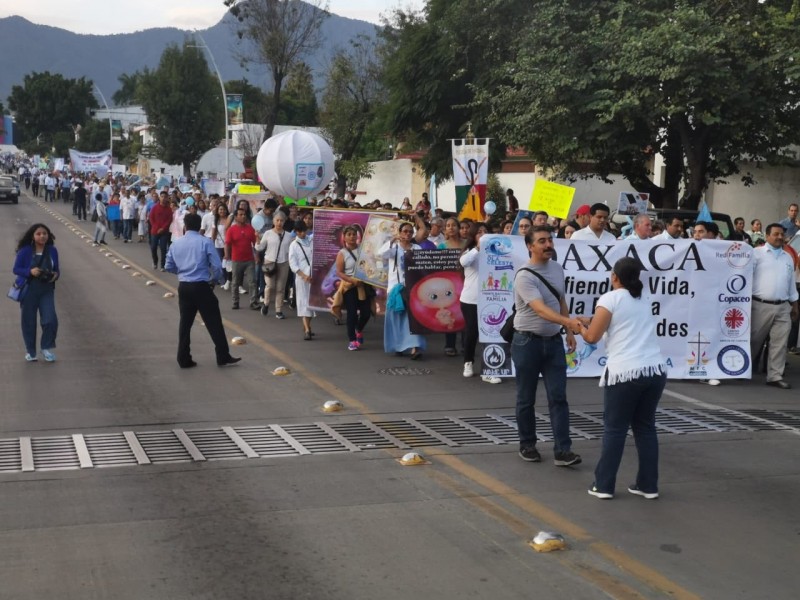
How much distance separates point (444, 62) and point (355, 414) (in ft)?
67.8

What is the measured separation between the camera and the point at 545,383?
8.17 metres

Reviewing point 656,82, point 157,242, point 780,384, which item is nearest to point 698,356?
point 780,384

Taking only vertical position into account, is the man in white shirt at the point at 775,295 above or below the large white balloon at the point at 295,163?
below

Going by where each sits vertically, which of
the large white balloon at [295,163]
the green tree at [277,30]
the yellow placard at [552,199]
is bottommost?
the yellow placard at [552,199]

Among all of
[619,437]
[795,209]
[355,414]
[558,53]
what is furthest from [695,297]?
[558,53]

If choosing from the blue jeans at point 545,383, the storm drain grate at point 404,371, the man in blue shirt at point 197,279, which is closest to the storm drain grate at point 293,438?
the blue jeans at point 545,383

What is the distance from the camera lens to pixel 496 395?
11039 millimetres

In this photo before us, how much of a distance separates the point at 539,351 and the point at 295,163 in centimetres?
1432

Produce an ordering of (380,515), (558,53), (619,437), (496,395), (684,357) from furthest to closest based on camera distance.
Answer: (558,53), (684,357), (496,395), (619,437), (380,515)

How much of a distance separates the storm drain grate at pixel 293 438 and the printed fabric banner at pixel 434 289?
10.7ft

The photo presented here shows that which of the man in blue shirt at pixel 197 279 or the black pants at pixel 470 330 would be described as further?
the man in blue shirt at pixel 197 279

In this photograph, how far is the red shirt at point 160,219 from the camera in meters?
24.5

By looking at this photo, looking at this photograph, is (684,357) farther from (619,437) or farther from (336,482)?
(336,482)

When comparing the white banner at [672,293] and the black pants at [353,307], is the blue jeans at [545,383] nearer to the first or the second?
the white banner at [672,293]
